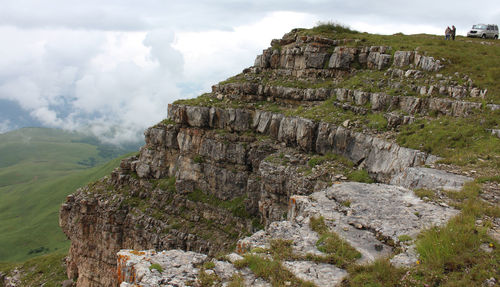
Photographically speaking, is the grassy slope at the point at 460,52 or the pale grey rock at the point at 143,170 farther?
the pale grey rock at the point at 143,170

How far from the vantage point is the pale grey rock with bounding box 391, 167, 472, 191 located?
1427 centimetres

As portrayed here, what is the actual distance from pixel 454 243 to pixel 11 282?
6385cm

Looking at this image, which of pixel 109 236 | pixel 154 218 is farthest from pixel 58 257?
pixel 154 218

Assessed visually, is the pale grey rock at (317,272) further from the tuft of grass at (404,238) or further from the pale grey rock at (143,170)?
the pale grey rock at (143,170)

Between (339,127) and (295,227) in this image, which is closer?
(295,227)

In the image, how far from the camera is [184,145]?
4056 centimetres

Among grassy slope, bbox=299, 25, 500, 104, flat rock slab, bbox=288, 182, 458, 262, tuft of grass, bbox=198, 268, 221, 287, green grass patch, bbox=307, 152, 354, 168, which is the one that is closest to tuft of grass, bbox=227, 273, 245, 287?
tuft of grass, bbox=198, 268, 221, 287

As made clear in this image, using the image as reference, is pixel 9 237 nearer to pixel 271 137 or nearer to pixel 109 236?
pixel 109 236

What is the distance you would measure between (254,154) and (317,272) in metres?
24.6

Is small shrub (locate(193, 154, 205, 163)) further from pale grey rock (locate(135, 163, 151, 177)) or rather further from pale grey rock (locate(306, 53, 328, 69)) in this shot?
pale grey rock (locate(306, 53, 328, 69))

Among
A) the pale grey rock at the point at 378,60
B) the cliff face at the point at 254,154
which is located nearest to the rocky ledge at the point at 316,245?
the cliff face at the point at 254,154

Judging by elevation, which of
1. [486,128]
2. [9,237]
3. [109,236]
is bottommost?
[9,237]

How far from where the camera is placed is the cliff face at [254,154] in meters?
24.8

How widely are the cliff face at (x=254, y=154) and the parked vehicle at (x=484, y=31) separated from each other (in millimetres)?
16864
